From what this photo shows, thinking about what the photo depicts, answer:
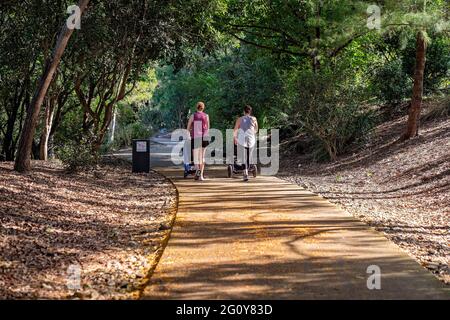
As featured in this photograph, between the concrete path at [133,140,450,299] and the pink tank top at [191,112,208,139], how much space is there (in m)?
3.89

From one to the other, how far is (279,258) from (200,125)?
7.74 metres

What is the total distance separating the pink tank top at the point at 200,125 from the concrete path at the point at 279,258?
389 cm

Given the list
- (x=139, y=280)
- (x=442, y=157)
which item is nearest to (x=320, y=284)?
(x=139, y=280)

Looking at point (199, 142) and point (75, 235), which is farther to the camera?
point (199, 142)

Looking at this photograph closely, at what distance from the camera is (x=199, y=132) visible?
1351cm

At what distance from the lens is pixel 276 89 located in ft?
74.3

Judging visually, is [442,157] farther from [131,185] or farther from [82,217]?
[82,217]

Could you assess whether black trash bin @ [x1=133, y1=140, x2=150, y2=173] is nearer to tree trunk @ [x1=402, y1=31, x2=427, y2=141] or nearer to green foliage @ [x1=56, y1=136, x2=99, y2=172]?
green foliage @ [x1=56, y1=136, x2=99, y2=172]

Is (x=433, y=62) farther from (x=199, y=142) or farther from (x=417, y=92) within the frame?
(x=199, y=142)

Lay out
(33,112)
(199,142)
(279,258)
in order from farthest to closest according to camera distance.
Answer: (199,142) → (33,112) → (279,258)

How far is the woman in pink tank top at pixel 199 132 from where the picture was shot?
13469mm

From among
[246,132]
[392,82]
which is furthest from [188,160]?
[392,82]

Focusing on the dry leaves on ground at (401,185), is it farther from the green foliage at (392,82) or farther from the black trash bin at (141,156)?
the black trash bin at (141,156)
